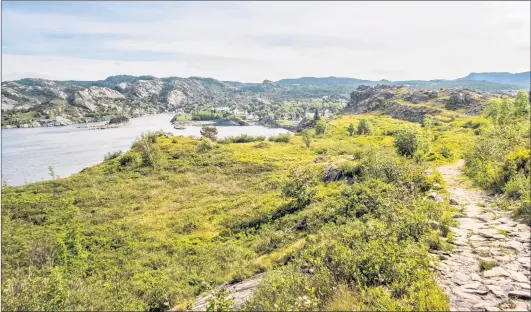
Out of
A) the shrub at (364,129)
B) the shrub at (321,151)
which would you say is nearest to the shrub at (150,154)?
the shrub at (321,151)

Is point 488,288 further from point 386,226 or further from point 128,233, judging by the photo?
point 128,233

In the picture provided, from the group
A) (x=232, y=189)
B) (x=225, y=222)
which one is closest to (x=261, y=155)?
(x=232, y=189)

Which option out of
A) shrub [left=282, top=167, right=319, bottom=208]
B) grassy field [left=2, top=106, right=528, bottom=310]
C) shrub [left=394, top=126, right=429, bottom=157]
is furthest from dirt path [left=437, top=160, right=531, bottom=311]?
shrub [left=394, top=126, right=429, bottom=157]

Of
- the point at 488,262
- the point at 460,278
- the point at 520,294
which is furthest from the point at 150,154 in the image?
the point at 520,294

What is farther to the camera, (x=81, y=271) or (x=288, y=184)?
(x=288, y=184)

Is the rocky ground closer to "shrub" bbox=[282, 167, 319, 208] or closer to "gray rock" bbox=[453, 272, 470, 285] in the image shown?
"gray rock" bbox=[453, 272, 470, 285]

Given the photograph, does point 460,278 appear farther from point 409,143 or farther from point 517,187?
point 409,143

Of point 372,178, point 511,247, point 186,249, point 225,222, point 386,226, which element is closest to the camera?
point 511,247
